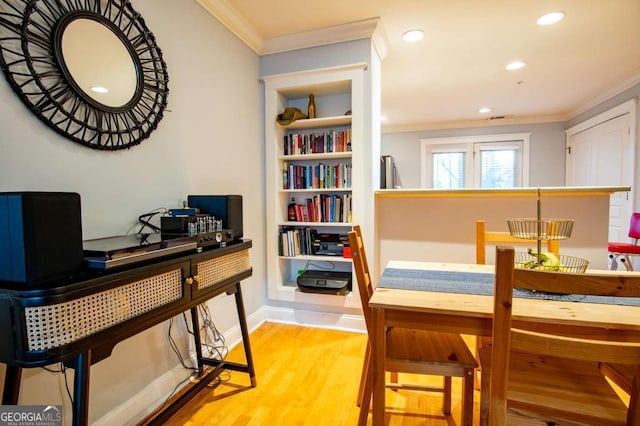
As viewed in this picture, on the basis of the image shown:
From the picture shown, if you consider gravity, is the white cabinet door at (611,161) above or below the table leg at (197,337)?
above

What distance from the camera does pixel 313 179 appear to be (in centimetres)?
266

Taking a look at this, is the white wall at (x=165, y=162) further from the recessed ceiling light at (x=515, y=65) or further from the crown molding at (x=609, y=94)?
the crown molding at (x=609, y=94)

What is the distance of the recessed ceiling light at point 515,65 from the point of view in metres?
3.08

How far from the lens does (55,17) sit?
3.93 ft

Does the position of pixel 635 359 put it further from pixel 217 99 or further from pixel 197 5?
pixel 197 5

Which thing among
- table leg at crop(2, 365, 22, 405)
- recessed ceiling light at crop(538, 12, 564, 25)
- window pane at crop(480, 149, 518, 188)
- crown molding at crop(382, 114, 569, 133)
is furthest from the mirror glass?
window pane at crop(480, 149, 518, 188)

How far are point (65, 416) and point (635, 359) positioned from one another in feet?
6.09

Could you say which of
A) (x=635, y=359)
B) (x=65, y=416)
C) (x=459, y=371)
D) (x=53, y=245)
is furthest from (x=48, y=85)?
(x=635, y=359)

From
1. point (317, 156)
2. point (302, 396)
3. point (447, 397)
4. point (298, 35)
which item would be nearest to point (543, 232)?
point (447, 397)

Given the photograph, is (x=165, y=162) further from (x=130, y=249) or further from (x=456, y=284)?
(x=456, y=284)

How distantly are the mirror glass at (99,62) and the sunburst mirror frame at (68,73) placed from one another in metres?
0.02

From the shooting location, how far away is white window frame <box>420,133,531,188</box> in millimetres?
5340

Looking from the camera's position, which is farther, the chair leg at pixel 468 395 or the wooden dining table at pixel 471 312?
the chair leg at pixel 468 395

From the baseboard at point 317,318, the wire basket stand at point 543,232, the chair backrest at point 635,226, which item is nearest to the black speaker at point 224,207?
the baseboard at point 317,318
